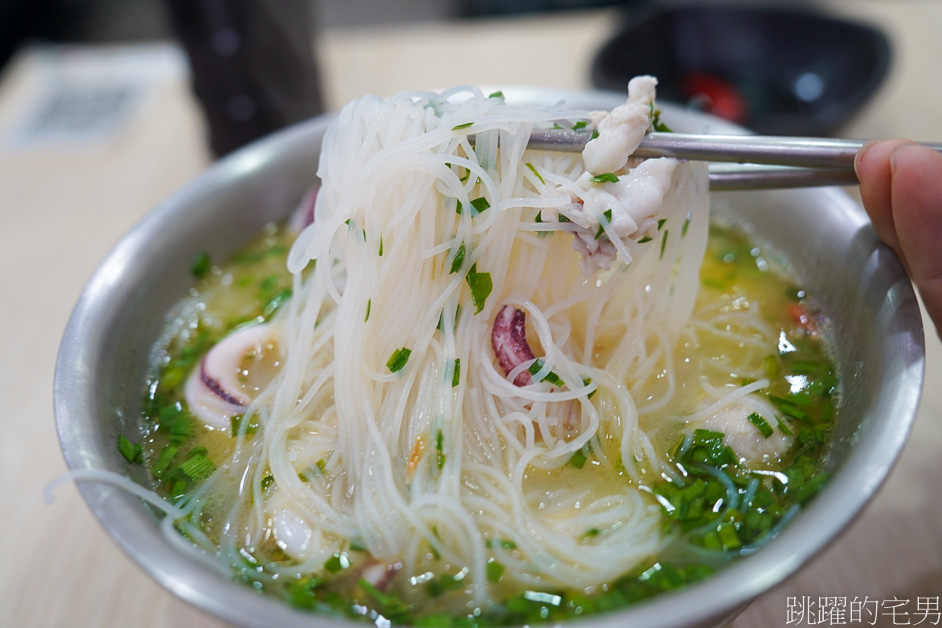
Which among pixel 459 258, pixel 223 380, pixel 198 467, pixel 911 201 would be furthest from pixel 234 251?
pixel 911 201

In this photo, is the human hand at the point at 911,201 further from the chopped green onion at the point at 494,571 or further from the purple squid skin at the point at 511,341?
the chopped green onion at the point at 494,571

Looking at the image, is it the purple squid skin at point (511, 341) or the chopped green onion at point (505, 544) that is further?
the purple squid skin at point (511, 341)

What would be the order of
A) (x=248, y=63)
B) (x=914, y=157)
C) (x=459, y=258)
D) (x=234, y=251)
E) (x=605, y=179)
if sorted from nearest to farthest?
(x=914, y=157)
(x=605, y=179)
(x=459, y=258)
(x=234, y=251)
(x=248, y=63)

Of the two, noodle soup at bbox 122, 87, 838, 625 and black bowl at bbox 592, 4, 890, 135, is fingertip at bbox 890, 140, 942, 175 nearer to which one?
noodle soup at bbox 122, 87, 838, 625

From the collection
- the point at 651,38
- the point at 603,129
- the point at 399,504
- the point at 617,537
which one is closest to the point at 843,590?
the point at 617,537

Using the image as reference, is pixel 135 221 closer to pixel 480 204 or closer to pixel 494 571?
pixel 480 204

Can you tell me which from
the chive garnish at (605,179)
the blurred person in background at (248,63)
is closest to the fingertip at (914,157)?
the chive garnish at (605,179)

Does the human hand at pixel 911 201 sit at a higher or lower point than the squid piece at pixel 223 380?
higher
